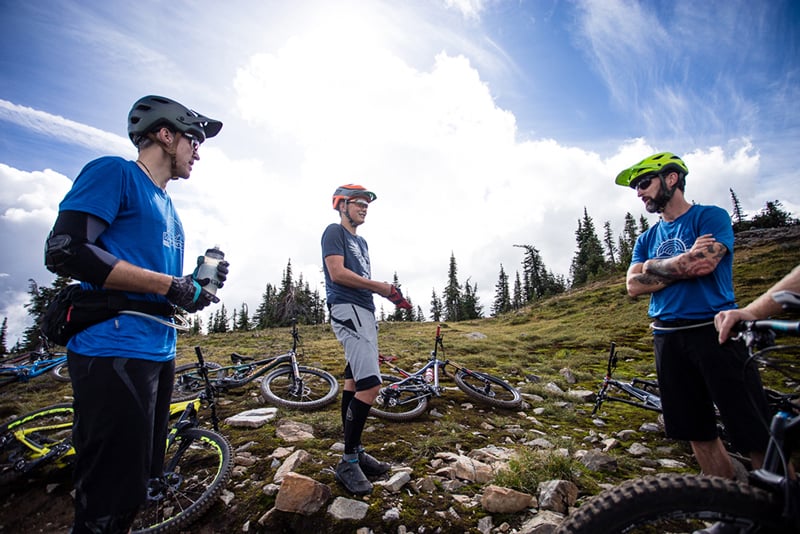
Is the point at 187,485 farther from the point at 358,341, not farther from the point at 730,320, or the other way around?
the point at 730,320

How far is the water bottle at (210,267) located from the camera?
8.18 feet

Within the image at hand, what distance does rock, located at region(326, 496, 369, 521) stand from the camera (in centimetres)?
308

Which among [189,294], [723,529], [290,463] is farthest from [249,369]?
[723,529]

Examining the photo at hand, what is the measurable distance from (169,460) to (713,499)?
5.20 metres

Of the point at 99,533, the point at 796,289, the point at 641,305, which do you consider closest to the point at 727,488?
the point at 796,289

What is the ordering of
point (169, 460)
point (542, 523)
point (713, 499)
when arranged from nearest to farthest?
1. point (713, 499)
2. point (542, 523)
3. point (169, 460)

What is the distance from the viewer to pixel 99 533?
5.70 ft

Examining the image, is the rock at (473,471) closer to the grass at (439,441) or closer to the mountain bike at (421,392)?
the grass at (439,441)

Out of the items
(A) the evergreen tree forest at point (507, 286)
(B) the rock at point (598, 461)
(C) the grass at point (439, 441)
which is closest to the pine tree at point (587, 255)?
(A) the evergreen tree forest at point (507, 286)

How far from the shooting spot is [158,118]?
2.57 m

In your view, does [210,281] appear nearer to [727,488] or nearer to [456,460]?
[727,488]

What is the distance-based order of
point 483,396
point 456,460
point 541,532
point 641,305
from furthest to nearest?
point 641,305 → point 483,396 → point 456,460 → point 541,532

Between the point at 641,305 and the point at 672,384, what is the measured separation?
30989mm

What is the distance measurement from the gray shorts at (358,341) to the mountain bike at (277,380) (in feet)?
11.5
